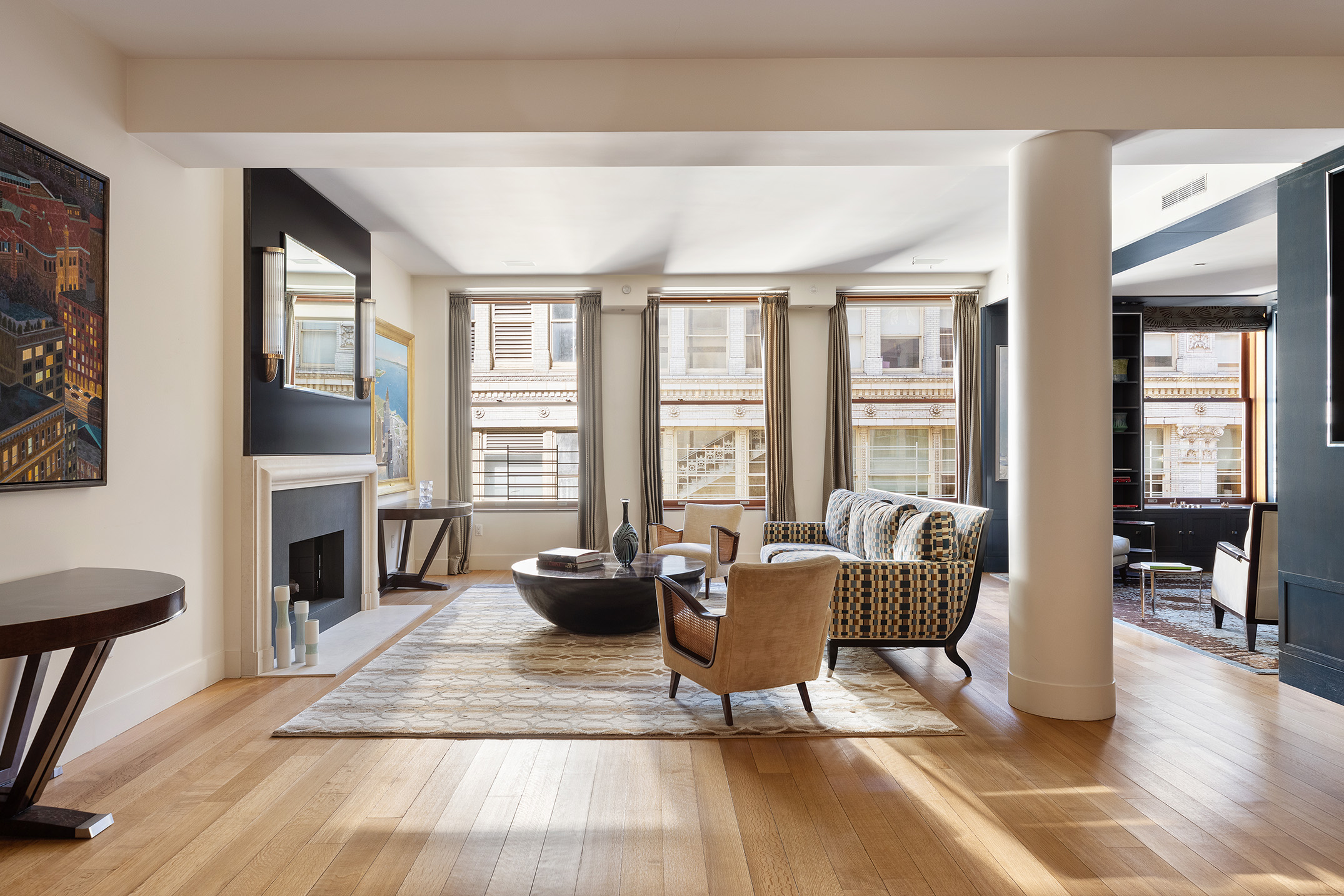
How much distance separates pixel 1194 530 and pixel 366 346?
331 inches

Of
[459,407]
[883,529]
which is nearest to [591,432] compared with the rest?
[459,407]

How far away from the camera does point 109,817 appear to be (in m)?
2.49

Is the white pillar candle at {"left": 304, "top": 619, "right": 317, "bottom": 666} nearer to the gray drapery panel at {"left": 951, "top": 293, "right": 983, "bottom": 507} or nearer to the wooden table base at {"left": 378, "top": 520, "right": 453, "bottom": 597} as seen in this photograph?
the wooden table base at {"left": 378, "top": 520, "right": 453, "bottom": 597}

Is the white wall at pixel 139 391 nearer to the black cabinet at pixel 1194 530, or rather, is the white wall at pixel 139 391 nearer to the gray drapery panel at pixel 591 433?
the gray drapery panel at pixel 591 433

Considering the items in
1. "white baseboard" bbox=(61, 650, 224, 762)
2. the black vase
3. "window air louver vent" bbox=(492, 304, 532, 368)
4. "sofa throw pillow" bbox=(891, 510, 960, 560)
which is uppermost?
"window air louver vent" bbox=(492, 304, 532, 368)

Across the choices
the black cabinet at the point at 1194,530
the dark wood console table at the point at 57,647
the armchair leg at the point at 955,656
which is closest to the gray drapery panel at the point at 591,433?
the armchair leg at the point at 955,656

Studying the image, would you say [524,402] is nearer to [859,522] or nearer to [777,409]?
[777,409]

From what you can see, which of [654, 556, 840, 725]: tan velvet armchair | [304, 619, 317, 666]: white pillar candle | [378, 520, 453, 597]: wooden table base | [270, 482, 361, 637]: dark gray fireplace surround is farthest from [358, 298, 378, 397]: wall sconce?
[654, 556, 840, 725]: tan velvet armchair

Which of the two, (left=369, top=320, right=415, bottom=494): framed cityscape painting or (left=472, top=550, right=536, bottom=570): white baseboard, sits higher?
(left=369, top=320, right=415, bottom=494): framed cityscape painting

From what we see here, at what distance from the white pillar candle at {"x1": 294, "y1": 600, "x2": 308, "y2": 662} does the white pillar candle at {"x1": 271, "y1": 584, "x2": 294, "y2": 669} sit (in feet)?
0.36

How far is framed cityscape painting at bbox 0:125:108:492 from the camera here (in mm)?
2709

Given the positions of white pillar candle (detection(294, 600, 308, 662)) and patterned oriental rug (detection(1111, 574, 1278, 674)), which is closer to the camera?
white pillar candle (detection(294, 600, 308, 662))

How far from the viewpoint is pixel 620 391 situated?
26.9 feet

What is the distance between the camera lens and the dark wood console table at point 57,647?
2.11m
